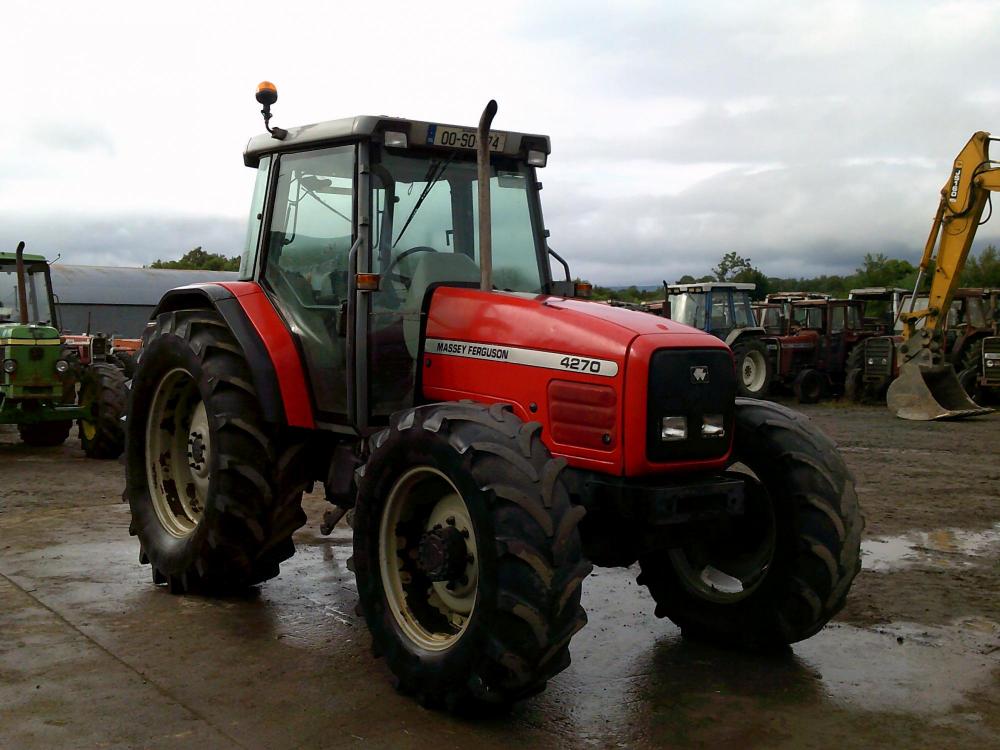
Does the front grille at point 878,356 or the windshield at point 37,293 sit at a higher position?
the windshield at point 37,293

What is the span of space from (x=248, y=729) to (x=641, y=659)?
1.86 metres

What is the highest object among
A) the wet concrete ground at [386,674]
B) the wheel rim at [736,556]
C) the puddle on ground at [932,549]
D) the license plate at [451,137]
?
the license plate at [451,137]

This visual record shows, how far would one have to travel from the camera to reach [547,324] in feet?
14.6

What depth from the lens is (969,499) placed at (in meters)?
9.37

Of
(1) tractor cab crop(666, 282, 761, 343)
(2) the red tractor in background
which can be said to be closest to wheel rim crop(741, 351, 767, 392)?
(1) tractor cab crop(666, 282, 761, 343)

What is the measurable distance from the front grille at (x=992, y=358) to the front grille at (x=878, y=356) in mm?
1766

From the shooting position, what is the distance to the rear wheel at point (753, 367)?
802 inches

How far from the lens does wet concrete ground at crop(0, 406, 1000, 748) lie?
3891 mm

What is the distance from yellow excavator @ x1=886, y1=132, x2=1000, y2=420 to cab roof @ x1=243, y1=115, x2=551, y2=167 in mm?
13562

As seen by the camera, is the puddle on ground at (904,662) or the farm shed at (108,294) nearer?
the puddle on ground at (904,662)

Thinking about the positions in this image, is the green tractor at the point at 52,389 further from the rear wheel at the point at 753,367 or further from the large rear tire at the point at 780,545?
the rear wheel at the point at 753,367

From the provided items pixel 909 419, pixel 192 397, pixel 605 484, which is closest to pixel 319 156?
pixel 192 397

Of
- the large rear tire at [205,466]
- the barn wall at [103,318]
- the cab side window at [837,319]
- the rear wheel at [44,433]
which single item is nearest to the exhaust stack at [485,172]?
the large rear tire at [205,466]

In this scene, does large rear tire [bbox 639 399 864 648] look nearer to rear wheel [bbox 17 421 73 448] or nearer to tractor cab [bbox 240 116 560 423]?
tractor cab [bbox 240 116 560 423]
